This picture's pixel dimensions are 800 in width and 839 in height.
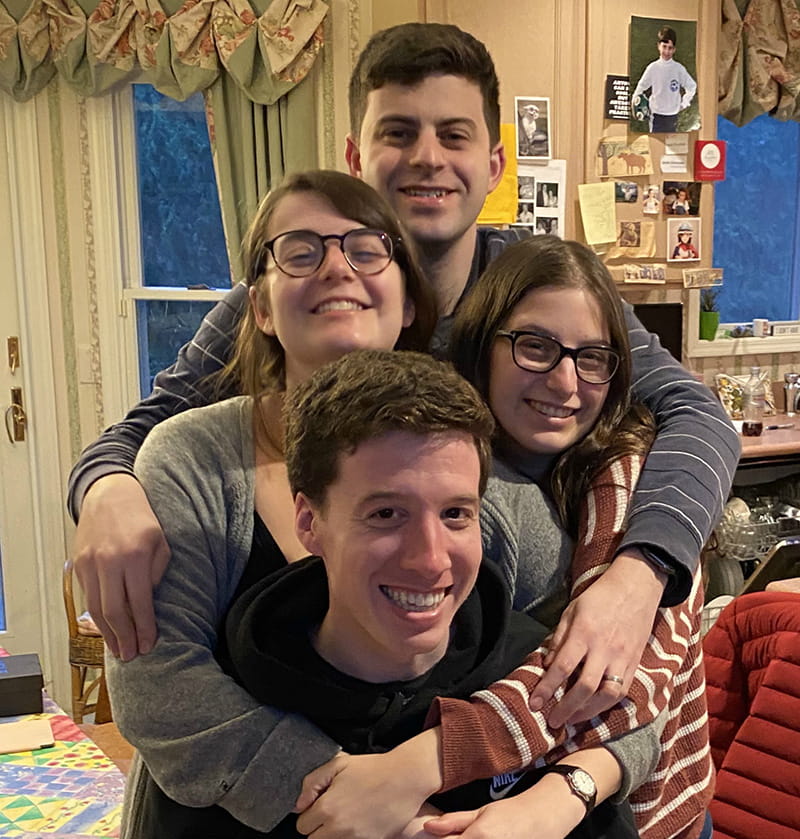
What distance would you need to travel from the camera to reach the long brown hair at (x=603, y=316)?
4.12 feet

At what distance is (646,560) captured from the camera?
1.11 m

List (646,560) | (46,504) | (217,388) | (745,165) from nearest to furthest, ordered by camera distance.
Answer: (646,560) → (217,388) → (46,504) → (745,165)

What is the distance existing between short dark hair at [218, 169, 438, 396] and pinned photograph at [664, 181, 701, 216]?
108 inches

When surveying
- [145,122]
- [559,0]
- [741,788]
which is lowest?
[741,788]

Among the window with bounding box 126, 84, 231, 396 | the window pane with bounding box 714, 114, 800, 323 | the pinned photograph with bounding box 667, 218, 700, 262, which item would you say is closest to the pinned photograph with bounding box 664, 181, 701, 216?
the pinned photograph with bounding box 667, 218, 700, 262

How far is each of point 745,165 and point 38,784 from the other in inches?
158

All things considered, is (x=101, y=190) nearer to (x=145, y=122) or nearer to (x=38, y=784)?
(x=145, y=122)

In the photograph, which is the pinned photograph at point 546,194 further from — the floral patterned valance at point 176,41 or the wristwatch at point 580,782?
the wristwatch at point 580,782

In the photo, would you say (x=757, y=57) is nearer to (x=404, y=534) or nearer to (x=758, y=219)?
(x=758, y=219)

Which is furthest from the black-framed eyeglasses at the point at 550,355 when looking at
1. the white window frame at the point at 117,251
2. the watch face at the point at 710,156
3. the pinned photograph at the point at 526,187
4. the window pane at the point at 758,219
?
the window pane at the point at 758,219

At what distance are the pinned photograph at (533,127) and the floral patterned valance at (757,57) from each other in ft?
3.32

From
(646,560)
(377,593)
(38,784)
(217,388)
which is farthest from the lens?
(38,784)

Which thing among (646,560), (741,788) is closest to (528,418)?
(646,560)

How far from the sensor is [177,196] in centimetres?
374
